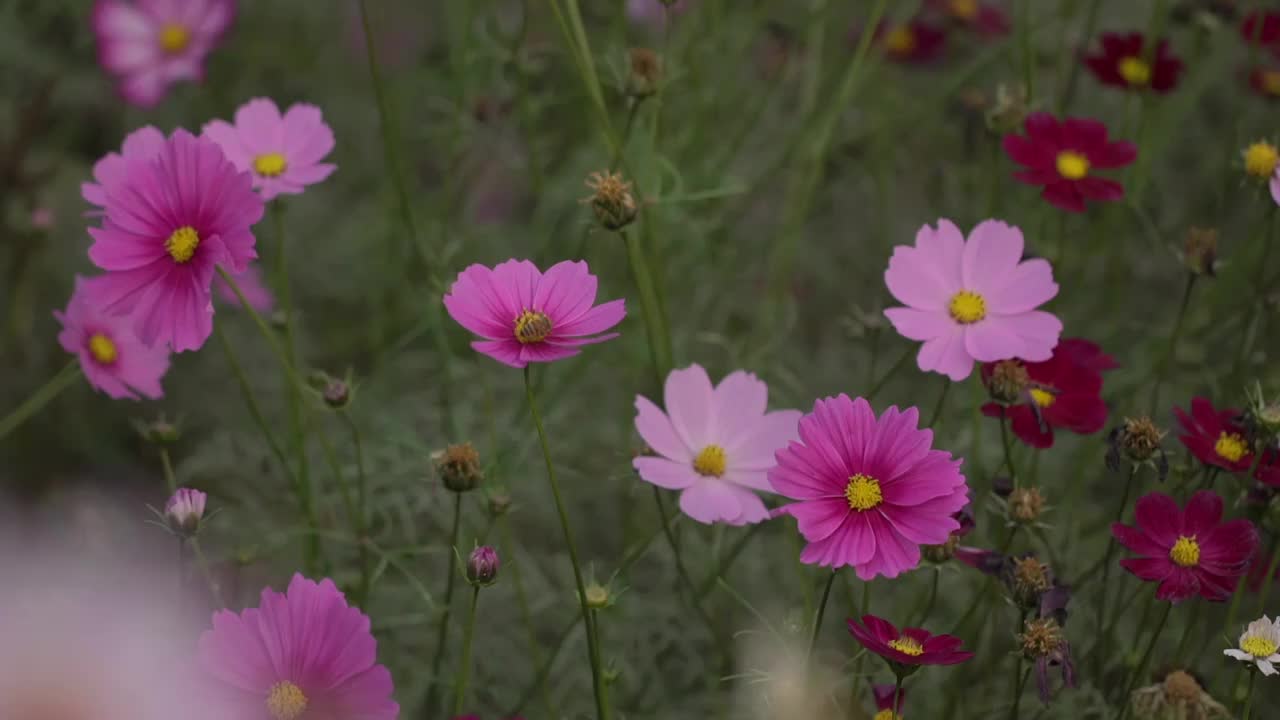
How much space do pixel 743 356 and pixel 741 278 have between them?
0.77ft

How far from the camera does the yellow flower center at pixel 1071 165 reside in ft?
3.03

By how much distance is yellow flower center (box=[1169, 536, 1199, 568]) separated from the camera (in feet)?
2.40

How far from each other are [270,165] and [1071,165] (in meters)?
0.55

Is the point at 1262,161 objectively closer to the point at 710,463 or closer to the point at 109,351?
the point at 710,463

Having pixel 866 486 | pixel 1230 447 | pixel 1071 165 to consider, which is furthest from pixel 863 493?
pixel 1071 165

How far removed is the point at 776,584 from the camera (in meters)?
1.11

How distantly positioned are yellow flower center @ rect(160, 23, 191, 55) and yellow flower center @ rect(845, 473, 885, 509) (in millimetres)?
1068

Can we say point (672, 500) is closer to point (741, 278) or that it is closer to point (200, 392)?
point (741, 278)

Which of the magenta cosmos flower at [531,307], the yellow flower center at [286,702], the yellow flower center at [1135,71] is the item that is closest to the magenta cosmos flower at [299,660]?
the yellow flower center at [286,702]

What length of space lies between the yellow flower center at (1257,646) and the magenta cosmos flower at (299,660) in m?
0.43

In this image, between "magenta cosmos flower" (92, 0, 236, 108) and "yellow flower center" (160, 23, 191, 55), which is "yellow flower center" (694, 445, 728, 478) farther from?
"yellow flower center" (160, 23, 191, 55)

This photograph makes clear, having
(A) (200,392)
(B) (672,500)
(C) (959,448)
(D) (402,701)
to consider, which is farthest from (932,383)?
(A) (200,392)

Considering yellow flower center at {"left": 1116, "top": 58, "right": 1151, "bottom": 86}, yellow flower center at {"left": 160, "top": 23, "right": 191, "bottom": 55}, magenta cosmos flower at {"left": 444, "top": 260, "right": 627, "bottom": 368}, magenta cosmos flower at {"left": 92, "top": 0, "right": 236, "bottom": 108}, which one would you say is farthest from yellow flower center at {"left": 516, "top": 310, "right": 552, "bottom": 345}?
yellow flower center at {"left": 160, "top": 23, "right": 191, "bottom": 55}

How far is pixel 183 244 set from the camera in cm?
75
